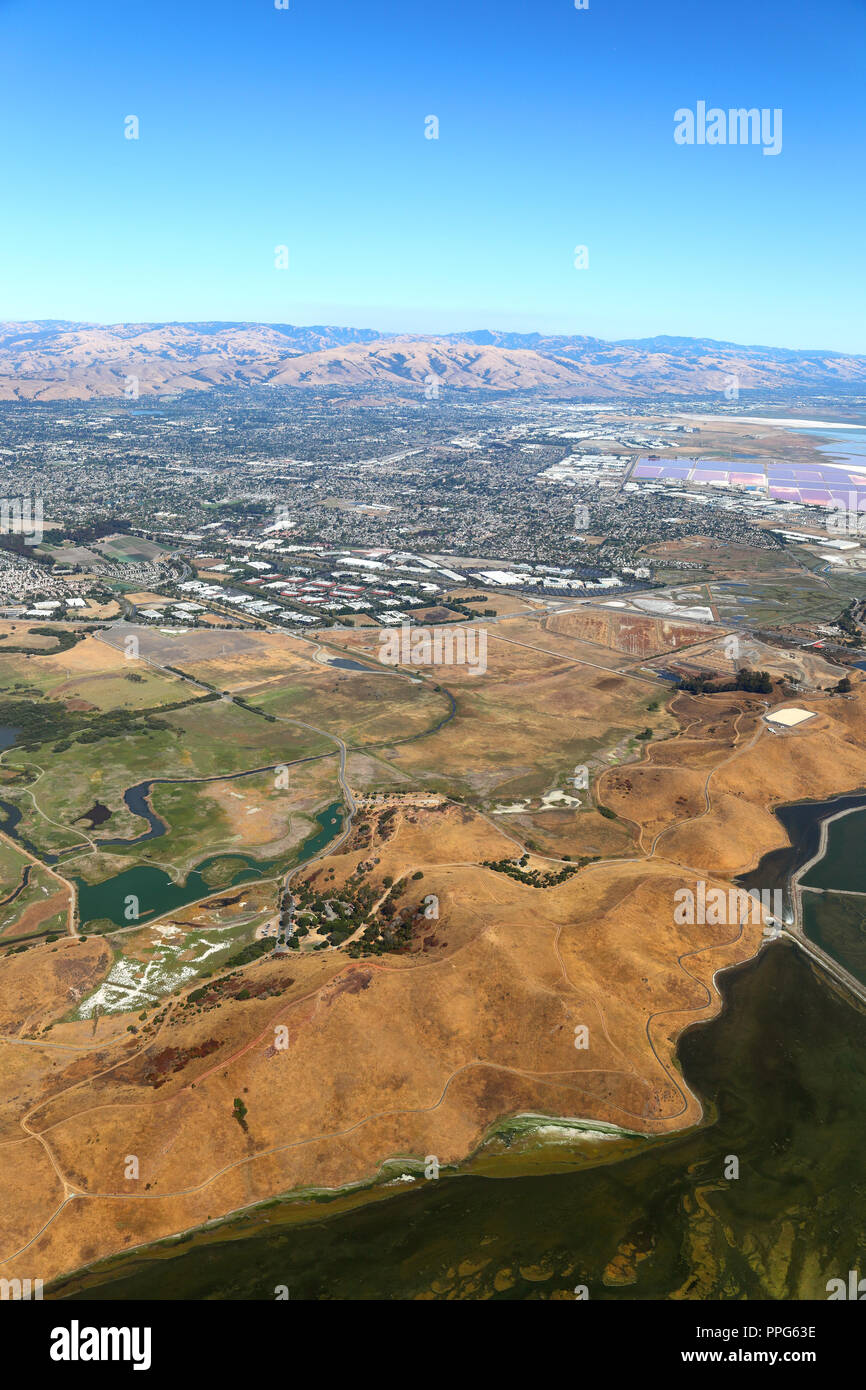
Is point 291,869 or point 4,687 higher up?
point 4,687

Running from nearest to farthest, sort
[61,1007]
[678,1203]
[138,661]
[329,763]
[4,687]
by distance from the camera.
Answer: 1. [678,1203]
2. [61,1007]
3. [329,763]
4. [4,687]
5. [138,661]

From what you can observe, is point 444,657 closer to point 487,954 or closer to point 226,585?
point 226,585

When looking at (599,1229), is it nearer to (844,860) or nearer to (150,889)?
(150,889)

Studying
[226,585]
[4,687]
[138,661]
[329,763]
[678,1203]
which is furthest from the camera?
[226,585]

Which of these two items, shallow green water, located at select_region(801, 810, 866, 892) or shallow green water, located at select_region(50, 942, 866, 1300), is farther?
shallow green water, located at select_region(801, 810, 866, 892)

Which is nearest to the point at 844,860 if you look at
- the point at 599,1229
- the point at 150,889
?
the point at 599,1229

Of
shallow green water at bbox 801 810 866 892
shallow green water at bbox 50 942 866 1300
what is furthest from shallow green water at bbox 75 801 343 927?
shallow green water at bbox 801 810 866 892

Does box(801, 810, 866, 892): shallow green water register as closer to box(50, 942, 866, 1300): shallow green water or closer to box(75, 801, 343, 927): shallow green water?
box(50, 942, 866, 1300): shallow green water

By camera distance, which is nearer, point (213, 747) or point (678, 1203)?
point (678, 1203)

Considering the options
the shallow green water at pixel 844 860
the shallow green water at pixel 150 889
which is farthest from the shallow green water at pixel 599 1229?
the shallow green water at pixel 150 889

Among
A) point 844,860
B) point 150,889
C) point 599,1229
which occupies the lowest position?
point 599,1229

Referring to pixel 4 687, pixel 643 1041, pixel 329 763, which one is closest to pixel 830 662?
pixel 329 763
